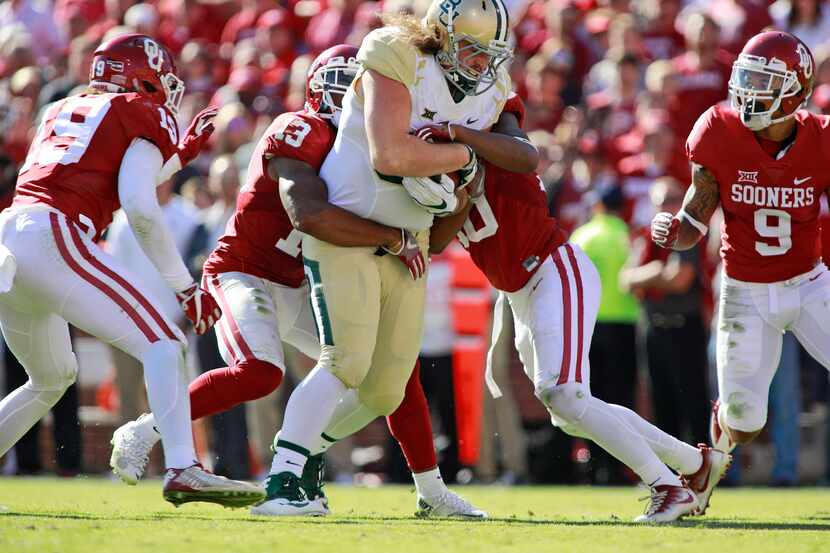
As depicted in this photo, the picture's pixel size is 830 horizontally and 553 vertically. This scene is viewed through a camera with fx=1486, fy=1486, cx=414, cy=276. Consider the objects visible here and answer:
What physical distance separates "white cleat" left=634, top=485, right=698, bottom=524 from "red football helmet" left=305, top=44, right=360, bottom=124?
2106 mm

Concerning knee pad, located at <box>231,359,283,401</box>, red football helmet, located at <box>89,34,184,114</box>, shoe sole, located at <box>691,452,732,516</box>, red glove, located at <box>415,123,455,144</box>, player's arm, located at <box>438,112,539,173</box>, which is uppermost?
red football helmet, located at <box>89,34,184,114</box>

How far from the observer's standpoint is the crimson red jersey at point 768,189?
22.1 feet

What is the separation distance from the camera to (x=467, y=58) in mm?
5902

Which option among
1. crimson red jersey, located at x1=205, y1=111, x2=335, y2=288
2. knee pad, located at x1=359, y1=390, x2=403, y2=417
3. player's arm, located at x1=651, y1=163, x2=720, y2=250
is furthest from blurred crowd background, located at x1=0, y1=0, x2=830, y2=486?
knee pad, located at x1=359, y1=390, x2=403, y2=417

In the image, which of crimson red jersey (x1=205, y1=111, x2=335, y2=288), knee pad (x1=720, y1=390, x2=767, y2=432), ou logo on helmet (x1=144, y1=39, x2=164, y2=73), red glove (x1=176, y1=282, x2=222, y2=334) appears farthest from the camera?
knee pad (x1=720, y1=390, x2=767, y2=432)

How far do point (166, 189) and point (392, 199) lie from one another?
15.9 ft

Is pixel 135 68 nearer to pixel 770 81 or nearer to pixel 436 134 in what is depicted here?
pixel 436 134

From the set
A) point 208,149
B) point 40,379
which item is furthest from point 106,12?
point 40,379

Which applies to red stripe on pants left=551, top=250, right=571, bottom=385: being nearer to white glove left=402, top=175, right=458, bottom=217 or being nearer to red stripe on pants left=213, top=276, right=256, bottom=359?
white glove left=402, top=175, right=458, bottom=217

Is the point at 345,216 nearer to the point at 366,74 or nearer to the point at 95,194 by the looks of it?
the point at 366,74

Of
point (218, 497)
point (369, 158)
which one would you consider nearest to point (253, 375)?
point (218, 497)

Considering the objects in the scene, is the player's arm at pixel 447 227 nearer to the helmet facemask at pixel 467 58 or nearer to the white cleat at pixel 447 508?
the helmet facemask at pixel 467 58

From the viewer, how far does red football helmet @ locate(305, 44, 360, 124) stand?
21.2ft

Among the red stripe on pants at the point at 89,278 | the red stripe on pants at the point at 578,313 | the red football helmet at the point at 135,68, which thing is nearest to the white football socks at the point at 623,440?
the red stripe on pants at the point at 578,313
